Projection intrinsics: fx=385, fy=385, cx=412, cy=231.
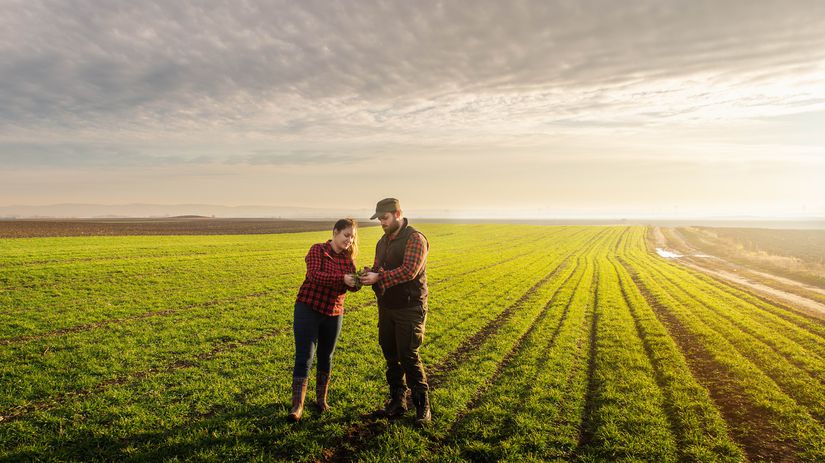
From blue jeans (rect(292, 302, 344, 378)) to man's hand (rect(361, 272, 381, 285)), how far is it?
41.3 inches

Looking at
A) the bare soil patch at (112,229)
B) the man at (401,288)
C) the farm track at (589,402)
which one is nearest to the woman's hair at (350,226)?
the man at (401,288)

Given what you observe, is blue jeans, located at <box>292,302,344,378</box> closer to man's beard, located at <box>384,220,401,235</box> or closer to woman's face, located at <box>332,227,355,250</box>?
woman's face, located at <box>332,227,355,250</box>

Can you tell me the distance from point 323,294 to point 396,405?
2544 mm

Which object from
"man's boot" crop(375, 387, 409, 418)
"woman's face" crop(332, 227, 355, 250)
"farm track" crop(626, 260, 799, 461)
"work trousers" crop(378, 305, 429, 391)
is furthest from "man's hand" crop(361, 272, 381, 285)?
"farm track" crop(626, 260, 799, 461)

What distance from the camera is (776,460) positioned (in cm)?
607

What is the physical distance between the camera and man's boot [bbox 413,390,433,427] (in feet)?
21.6

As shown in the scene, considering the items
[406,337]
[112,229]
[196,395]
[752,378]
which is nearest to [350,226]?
[406,337]

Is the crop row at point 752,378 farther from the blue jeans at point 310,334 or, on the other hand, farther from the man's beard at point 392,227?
the blue jeans at point 310,334

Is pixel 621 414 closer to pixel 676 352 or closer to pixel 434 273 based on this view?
pixel 676 352

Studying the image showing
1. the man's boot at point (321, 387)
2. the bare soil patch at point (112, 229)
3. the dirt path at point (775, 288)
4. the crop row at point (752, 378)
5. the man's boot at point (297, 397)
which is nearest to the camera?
the man's boot at point (297, 397)

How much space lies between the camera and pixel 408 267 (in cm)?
591

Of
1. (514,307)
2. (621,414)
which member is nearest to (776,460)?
(621,414)

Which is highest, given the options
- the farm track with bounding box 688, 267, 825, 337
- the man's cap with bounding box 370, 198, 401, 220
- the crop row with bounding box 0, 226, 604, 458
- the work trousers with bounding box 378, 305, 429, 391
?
the man's cap with bounding box 370, 198, 401, 220

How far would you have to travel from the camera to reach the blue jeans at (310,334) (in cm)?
621
